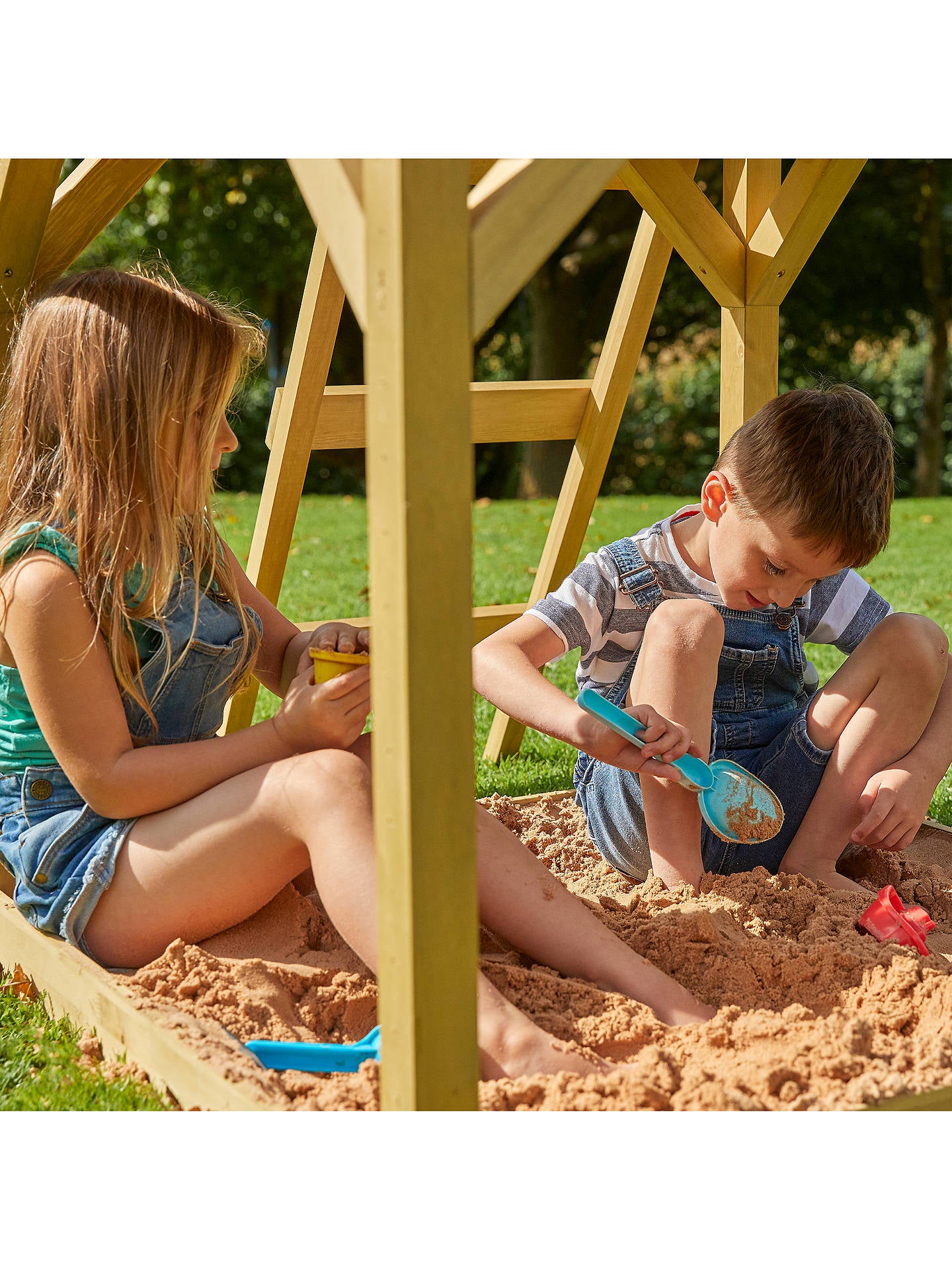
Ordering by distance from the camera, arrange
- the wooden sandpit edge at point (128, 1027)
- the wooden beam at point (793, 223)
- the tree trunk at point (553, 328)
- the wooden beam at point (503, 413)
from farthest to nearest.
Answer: the tree trunk at point (553, 328) < the wooden beam at point (503, 413) < the wooden beam at point (793, 223) < the wooden sandpit edge at point (128, 1027)

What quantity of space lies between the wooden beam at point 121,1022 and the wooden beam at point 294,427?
979 mm

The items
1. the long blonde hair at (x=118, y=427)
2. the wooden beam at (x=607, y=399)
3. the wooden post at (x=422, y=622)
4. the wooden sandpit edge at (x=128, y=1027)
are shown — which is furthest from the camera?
the wooden beam at (x=607, y=399)

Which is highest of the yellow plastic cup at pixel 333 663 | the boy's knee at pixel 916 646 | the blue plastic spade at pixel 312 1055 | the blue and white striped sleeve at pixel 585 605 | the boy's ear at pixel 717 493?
the boy's ear at pixel 717 493

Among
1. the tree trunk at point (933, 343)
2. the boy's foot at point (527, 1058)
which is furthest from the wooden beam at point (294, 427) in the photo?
the tree trunk at point (933, 343)

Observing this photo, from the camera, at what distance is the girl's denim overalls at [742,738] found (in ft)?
7.93

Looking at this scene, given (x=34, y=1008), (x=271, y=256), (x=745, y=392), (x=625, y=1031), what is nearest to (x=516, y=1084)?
(x=625, y=1031)

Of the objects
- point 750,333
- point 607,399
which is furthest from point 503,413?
point 750,333

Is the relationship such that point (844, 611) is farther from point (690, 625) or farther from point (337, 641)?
point (337, 641)

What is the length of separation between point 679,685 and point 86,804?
3.45 feet

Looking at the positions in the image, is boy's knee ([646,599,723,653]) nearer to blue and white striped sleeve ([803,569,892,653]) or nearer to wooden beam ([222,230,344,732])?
blue and white striped sleeve ([803,569,892,653])

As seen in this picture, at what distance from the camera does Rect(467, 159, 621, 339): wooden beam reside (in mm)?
1230

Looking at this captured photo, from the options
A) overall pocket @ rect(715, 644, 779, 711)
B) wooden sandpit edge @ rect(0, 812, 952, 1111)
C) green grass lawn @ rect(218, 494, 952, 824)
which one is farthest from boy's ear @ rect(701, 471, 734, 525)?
wooden sandpit edge @ rect(0, 812, 952, 1111)

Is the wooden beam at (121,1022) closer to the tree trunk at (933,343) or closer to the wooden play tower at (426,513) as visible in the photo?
the wooden play tower at (426,513)
